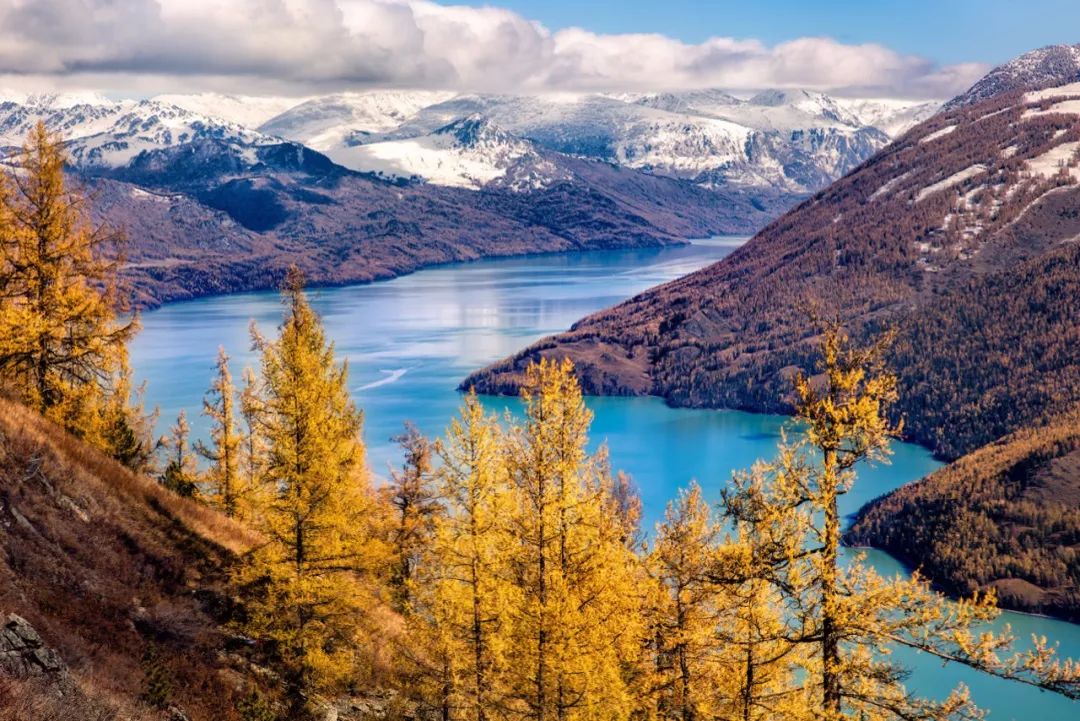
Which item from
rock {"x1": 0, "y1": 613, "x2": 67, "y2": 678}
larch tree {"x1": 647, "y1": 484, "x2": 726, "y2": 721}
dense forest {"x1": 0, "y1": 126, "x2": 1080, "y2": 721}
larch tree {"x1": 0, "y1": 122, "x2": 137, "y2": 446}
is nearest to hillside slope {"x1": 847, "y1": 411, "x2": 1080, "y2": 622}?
larch tree {"x1": 647, "y1": 484, "x2": 726, "y2": 721}

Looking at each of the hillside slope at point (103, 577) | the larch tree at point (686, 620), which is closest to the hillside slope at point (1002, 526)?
the larch tree at point (686, 620)

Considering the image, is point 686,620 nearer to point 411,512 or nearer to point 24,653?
point 24,653

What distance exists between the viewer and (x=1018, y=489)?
399ft

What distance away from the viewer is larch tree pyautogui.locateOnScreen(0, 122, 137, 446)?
3272 cm

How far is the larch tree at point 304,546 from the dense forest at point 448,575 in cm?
9

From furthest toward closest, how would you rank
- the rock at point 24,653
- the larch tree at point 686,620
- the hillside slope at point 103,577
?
the larch tree at point 686,620 → the hillside slope at point 103,577 → the rock at point 24,653

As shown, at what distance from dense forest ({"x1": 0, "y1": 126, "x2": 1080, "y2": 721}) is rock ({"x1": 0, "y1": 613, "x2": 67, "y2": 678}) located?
0.52 ft

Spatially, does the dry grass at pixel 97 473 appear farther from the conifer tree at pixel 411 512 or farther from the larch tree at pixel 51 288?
the conifer tree at pixel 411 512

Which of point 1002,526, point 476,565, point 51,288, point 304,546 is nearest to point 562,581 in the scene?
point 476,565

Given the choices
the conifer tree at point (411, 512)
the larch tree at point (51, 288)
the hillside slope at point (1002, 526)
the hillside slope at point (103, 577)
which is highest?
the larch tree at point (51, 288)

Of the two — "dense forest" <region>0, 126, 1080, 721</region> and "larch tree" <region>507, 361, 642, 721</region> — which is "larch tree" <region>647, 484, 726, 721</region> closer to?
"dense forest" <region>0, 126, 1080, 721</region>

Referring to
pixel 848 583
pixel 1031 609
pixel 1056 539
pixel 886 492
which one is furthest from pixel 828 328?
pixel 886 492

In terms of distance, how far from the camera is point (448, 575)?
25719 millimetres

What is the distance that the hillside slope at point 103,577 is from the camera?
69.2ft
